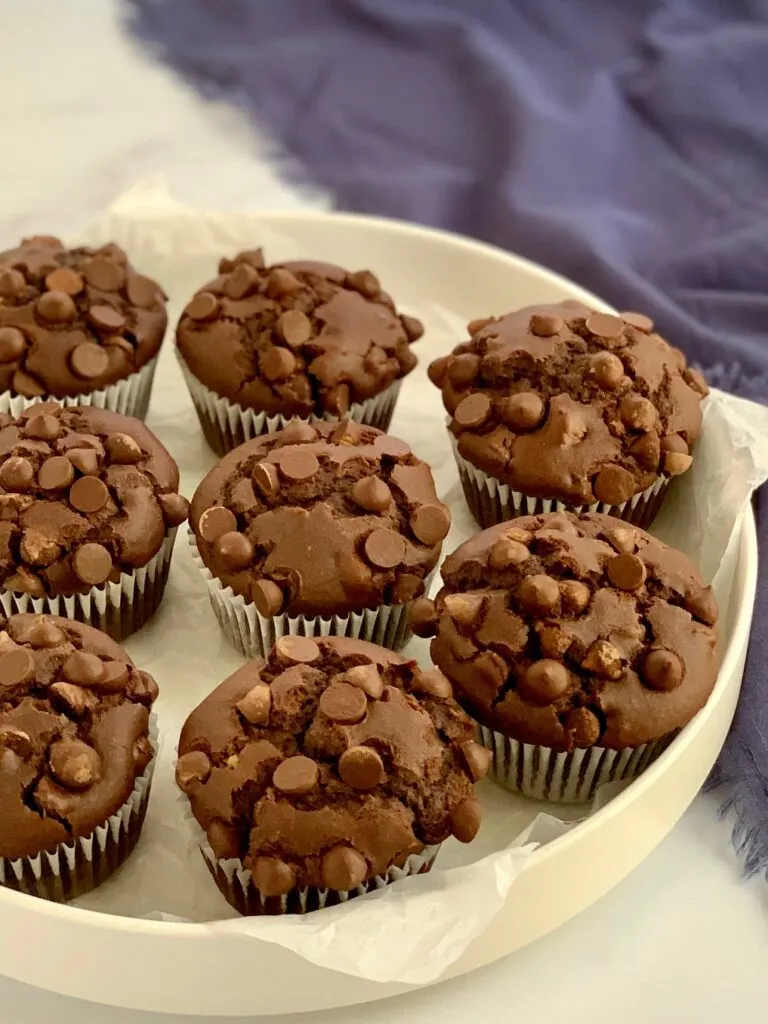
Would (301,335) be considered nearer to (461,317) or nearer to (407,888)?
(461,317)

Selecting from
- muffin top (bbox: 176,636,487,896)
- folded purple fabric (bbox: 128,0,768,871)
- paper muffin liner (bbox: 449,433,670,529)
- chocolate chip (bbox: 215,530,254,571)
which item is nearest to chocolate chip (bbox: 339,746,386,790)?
muffin top (bbox: 176,636,487,896)

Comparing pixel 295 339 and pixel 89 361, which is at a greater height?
pixel 295 339

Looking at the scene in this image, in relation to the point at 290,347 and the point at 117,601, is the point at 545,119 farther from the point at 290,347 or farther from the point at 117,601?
the point at 117,601

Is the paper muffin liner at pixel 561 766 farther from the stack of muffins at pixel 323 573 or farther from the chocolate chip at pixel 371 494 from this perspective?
the chocolate chip at pixel 371 494

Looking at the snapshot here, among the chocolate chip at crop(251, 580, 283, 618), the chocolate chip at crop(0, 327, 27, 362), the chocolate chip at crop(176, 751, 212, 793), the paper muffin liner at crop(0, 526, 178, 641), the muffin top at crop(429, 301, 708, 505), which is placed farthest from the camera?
the chocolate chip at crop(0, 327, 27, 362)

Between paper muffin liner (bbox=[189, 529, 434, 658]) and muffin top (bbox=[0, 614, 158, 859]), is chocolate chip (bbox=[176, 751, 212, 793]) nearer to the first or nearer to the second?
muffin top (bbox=[0, 614, 158, 859])

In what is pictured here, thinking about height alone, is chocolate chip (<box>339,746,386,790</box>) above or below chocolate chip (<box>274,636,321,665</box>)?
above

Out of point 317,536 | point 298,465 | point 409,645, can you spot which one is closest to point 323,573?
Answer: point 317,536

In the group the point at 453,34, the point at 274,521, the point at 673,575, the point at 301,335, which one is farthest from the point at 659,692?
the point at 453,34
